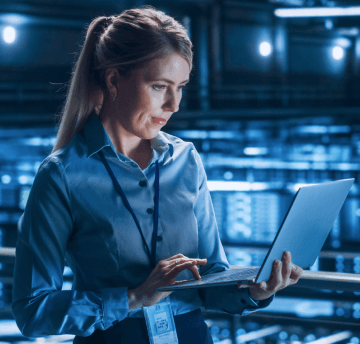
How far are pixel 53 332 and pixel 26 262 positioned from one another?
12cm

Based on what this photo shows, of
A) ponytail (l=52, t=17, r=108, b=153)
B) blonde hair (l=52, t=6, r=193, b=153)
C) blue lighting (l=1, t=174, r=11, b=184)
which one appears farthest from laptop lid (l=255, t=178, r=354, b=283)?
blue lighting (l=1, t=174, r=11, b=184)

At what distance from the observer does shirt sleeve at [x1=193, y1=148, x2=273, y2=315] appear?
31.2 inches

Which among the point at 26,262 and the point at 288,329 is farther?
the point at 288,329

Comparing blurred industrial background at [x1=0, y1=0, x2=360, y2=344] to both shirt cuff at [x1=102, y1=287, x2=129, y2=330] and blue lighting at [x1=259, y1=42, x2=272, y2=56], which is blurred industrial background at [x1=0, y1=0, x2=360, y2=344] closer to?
blue lighting at [x1=259, y1=42, x2=272, y2=56]

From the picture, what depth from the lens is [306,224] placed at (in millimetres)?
713

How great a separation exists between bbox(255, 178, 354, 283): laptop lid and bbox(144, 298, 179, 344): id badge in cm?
19

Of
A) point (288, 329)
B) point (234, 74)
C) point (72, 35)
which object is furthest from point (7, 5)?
point (288, 329)

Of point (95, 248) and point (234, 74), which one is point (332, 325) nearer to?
point (95, 248)

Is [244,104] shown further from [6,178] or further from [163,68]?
[163,68]

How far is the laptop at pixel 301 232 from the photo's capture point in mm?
639

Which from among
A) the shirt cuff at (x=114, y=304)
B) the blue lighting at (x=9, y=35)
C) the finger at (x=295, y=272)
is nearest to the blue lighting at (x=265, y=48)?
the blue lighting at (x=9, y=35)

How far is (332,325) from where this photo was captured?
110 centimetres

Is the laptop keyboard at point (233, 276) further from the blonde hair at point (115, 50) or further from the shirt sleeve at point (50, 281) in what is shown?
the blonde hair at point (115, 50)

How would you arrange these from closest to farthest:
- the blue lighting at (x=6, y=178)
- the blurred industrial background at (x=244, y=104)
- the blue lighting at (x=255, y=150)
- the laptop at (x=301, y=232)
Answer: the laptop at (x=301, y=232) → the blurred industrial background at (x=244, y=104) → the blue lighting at (x=6, y=178) → the blue lighting at (x=255, y=150)
